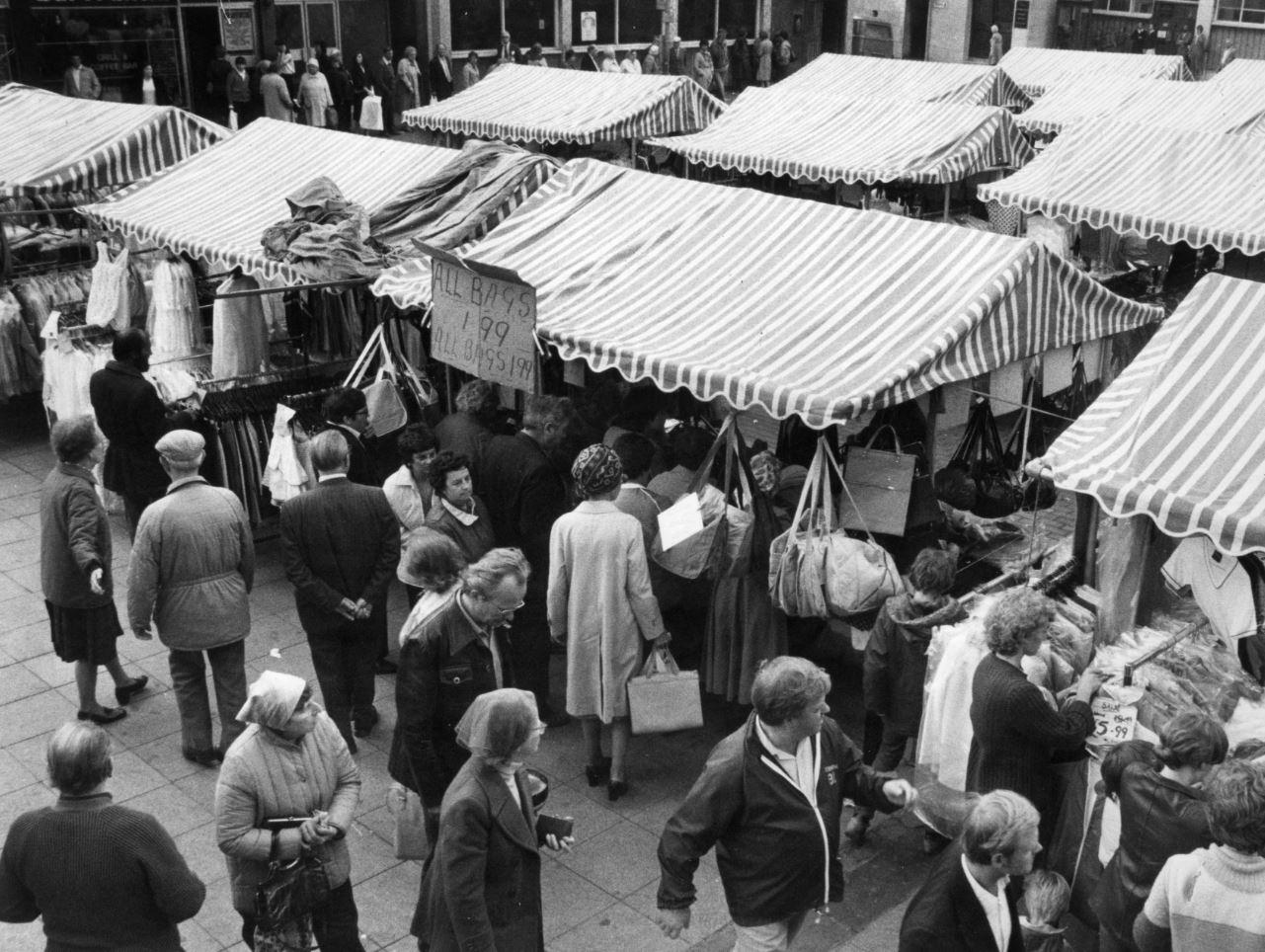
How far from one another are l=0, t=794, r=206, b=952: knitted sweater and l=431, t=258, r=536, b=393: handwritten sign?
12.3 feet

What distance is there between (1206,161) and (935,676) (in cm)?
874

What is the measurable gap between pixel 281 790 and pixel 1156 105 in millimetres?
16735

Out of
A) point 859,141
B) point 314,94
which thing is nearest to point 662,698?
point 859,141

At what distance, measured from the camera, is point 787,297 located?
740 centimetres

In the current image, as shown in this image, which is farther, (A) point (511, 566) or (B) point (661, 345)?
(B) point (661, 345)

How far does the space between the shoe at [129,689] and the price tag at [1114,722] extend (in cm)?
494

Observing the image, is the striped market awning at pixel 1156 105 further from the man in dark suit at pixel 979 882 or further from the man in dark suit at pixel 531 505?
the man in dark suit at pixel 979 882

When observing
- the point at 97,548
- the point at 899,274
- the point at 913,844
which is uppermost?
the point at 899,274

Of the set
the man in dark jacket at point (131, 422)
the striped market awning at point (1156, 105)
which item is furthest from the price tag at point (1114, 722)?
the striped market awning at point (1156, 105)

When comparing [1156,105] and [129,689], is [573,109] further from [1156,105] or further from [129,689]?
[129,689]

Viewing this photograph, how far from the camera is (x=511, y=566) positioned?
17.0 feet

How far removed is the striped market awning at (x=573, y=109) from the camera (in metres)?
17.6

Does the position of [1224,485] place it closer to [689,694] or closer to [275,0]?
[689,694]

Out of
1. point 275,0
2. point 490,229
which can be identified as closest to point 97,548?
point 490,229
